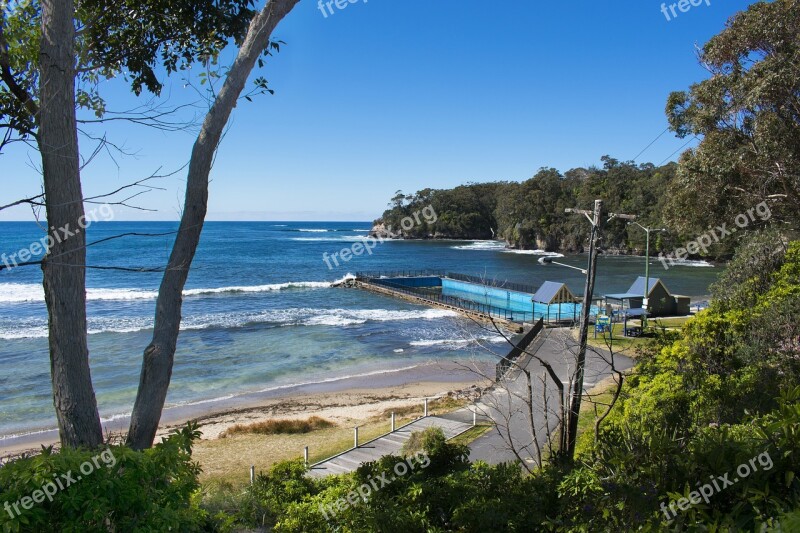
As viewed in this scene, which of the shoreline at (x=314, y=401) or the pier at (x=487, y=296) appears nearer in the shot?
the shoreline at (x=314, y=401)

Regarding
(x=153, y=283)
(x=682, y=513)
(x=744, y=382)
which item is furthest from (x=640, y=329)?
(x=153, y=283)

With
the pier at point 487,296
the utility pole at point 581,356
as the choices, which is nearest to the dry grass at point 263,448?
the pier at point 487,296

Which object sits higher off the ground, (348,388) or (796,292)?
(796,292)

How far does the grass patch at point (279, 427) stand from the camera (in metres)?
16.2

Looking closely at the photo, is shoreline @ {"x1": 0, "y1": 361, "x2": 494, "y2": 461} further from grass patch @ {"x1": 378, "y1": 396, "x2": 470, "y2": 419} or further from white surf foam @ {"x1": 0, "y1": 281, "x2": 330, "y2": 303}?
white surf foam @ {"x1": 0, "y1": 281, "x2": 330, "y2": 303}

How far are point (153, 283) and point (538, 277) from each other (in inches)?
1716

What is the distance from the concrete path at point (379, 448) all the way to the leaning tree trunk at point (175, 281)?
7948 mm

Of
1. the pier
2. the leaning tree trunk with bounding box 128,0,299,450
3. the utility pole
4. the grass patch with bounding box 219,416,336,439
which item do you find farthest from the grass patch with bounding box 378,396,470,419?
the leaning tree trunk with bounding box 128,0,299,450

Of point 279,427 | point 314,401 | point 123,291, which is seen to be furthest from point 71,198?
point 123,291

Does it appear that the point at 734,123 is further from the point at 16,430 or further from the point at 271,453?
the point at 16,430

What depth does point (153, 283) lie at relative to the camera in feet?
190

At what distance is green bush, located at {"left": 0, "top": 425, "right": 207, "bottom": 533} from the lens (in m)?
2.66

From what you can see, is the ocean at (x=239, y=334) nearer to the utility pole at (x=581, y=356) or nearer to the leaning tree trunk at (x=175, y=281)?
the leaning tree trunk at (x=175, y=281)

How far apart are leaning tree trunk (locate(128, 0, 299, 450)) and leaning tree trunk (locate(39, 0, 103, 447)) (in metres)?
0.30
